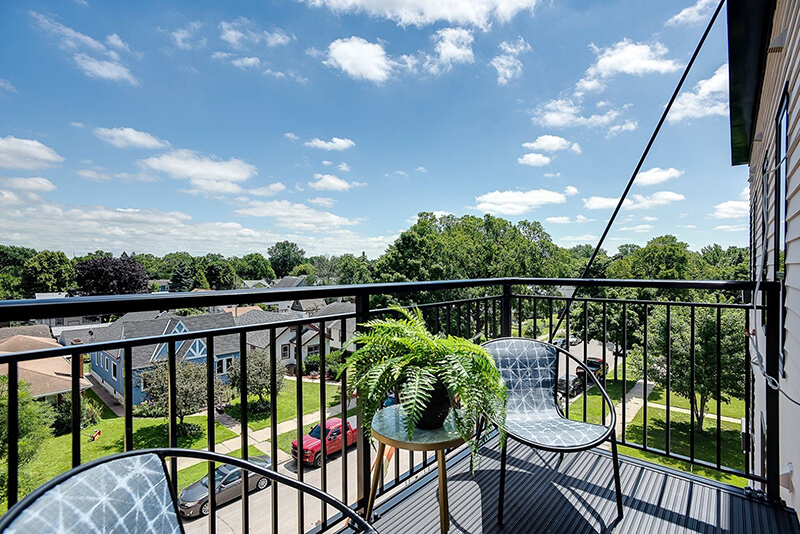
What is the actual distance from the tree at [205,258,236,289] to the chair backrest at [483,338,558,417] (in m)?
36.9

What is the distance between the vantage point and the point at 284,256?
49.1 metres

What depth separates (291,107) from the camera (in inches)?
1383

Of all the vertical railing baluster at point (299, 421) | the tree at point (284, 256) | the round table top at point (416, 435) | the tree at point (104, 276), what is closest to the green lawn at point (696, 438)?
the round table top at point (416, 435)

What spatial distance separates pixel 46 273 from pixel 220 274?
583 inches

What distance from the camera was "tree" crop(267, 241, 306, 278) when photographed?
159 feet

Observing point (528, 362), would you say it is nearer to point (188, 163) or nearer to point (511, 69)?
point (511, 69)

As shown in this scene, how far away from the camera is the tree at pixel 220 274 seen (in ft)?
116

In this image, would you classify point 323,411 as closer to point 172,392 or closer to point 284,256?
point 172,392

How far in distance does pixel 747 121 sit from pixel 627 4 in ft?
9.86

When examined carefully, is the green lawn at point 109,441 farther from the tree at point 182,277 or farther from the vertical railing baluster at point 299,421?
the tree at point 182,277

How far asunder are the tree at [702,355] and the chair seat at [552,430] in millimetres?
7126

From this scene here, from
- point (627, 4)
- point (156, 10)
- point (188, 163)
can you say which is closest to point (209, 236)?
point (188, 163)

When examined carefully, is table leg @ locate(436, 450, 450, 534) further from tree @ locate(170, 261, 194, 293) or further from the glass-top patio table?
tree @ locate(170, 261, 194, 293)

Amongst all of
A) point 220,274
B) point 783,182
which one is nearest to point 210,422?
point 783,182
